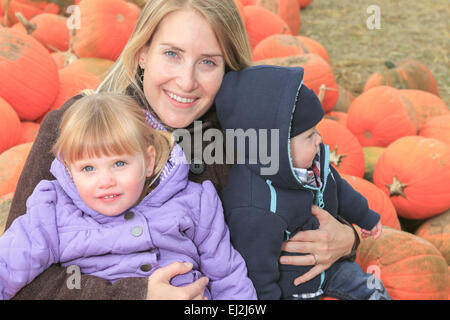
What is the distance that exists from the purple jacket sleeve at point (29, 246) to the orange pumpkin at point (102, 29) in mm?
2819

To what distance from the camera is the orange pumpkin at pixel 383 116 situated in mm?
4148

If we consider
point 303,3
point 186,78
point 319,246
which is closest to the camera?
point 186,78

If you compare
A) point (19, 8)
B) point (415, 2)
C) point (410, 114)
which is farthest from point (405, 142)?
point (415, 2)

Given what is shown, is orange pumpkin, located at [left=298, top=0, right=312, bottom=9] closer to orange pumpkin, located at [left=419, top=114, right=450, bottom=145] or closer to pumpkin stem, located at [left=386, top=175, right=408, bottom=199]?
orange pumpkin, located at [left=419, top=114, right=450, bottom=145]

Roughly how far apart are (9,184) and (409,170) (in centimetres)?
278

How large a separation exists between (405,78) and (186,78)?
3.81 metres

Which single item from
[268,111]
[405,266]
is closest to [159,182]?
[268,111]

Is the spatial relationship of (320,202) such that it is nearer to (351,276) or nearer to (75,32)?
(351,276)

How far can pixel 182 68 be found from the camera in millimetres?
2127

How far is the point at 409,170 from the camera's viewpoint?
3559 mm

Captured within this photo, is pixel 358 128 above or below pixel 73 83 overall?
below

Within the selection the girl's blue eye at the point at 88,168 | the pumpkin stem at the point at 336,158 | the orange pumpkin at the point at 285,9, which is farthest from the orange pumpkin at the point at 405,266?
the orange pumpkin at the point at 285,9

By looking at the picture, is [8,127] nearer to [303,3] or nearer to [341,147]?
[341,147]
